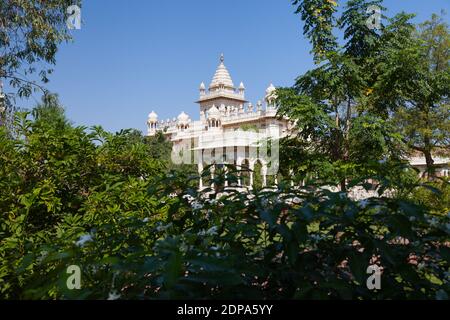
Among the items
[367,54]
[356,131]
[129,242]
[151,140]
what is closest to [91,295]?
[129,242]

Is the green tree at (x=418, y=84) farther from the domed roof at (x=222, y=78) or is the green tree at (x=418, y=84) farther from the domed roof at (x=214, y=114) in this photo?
the domed roof at (x=222, y=78)

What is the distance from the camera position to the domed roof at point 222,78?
60594mm

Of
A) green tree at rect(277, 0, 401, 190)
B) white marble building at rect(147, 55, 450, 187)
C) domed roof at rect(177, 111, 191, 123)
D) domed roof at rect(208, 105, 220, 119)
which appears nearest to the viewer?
green tree at rect(277, 0, 401, 190)

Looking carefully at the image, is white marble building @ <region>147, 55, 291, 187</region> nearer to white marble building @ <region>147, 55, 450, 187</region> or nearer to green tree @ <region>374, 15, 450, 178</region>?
white marble building @ <region>147, 55, 450, 187</region>

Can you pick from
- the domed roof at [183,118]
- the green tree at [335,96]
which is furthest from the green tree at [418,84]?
the domed roof at [183,118]

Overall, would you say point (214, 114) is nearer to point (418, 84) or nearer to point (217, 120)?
point (217, 120)

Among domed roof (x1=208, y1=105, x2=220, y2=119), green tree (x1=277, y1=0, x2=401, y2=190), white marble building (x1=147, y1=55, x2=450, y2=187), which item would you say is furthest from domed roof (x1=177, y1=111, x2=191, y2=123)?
green tree (x1=277, y1=0, x2=401, y2=190)

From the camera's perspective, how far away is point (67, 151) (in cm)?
405

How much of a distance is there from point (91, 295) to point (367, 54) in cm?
1433

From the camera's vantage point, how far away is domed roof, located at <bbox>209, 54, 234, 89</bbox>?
60.6m

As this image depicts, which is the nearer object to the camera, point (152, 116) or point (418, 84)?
point (418, 84)

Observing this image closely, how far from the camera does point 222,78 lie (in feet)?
199

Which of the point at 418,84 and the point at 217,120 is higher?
the point at 217,120

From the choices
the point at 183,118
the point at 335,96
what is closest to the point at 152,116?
the point at 183,118
